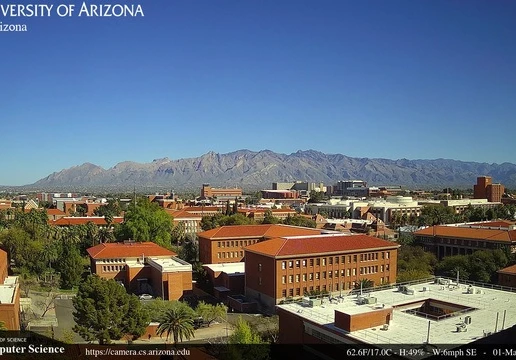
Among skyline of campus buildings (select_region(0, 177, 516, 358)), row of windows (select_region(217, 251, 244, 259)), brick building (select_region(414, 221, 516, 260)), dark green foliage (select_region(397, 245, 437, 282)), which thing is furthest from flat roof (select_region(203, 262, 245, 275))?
brick building (select_region(414, 221, 516, 260))

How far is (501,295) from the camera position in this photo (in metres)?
33.8

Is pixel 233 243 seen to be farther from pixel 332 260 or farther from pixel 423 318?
pixel 423 318

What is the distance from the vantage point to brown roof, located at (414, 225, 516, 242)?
62156 mm

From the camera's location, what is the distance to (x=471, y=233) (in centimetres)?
6694

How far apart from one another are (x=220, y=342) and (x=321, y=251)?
14.4 metres

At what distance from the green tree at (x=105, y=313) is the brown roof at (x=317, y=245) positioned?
47.6 feet

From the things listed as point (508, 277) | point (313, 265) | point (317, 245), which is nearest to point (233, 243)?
point (317, 245)

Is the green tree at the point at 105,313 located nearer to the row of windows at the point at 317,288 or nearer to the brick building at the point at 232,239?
the row of windows at the point at 317,288

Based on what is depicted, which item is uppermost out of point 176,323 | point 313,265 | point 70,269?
point 313,265

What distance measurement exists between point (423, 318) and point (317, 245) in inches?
714

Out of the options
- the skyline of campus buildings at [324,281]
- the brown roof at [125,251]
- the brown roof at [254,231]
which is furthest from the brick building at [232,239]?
the brown roof at [125,251]

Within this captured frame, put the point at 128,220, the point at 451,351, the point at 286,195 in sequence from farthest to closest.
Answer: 1. the point at 286,195
2. the point at 128,220
3. the point at 451,351

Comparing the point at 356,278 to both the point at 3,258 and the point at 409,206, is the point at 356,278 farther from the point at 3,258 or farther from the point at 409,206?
the point at 409,206

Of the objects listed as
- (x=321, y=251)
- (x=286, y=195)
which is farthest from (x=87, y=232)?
(x=286, y=195)
